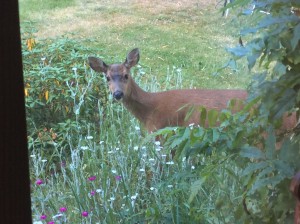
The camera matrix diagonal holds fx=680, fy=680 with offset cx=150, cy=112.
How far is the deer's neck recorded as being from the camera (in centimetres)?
350

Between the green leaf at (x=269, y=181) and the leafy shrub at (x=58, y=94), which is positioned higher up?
the green leaf at (x=269, y=181)

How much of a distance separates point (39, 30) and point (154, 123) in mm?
1472

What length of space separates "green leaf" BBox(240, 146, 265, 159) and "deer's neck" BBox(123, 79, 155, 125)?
233cm

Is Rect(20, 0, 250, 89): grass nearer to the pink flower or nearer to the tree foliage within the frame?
the pink flower

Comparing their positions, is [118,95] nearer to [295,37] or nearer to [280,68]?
[280,68]

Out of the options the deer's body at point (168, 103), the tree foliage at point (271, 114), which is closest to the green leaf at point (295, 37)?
the tree foliage at point (271, 114)

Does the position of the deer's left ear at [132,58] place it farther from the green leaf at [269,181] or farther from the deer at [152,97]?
the green leaf at [269,181]

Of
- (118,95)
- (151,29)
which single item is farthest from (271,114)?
(151,29)

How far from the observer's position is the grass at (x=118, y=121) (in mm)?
2219

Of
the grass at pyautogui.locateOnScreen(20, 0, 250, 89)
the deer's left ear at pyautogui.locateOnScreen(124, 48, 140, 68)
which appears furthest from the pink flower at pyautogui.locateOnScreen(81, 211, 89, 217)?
the grass at pyautogui.locateOnScreen(20, 0, 250, 89)

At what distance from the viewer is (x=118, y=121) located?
3.23 m

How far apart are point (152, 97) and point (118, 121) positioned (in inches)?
14.7

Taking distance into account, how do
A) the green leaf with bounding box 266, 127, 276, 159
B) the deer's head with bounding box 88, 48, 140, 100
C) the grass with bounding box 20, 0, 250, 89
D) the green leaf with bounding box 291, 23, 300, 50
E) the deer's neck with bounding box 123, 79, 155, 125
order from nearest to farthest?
the green leaf with bounding box 291, 23, 300, 50 < the green leaf with bounding box 266, 127, 276, 159 < the deer's head with bounding box 88, 48, 140, 100 < the deer's neck with bounding box 123, 79, 155, 125 < the grass with bounding box 20, 0, 250, 89

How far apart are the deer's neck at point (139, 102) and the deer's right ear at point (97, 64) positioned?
180mm
